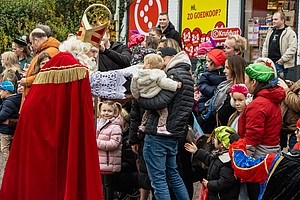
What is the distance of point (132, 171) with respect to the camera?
30.3ft

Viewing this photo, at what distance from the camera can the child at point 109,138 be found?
894cm

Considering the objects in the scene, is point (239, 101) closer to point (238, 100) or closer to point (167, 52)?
point (238, 100)

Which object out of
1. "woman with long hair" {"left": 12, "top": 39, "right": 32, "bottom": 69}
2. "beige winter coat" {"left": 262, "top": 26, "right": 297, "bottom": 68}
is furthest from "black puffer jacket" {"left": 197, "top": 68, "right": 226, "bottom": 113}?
"beige winter coat" {"left": 262, "top": 26, "right": 297, "bottom": 68}

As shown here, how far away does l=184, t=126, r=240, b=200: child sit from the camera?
7738mm

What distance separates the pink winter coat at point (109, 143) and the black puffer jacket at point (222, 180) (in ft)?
4.64

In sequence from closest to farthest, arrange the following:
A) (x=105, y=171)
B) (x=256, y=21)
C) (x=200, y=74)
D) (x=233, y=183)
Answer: (x=233, y=183) < (x=105, y=171) < (x=200, y=74) < (x=256, y=21)

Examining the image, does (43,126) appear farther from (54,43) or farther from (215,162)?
(54,43)

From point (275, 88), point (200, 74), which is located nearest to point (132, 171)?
point (200, 74)

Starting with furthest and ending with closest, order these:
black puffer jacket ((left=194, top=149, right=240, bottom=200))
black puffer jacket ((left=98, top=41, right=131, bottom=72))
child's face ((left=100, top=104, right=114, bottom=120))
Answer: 1. black puffer jacket ((left=98, top=41, right=131, bottom=72))
2. child's face ((left=100, top=104, right=114, bottom=120))
3. black puffer jacket ((left=194, top=149, right=240, bottom=200))

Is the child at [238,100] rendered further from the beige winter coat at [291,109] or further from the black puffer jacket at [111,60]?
the black puffer jacket at [111,60]

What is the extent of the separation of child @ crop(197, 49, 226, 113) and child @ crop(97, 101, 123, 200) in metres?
1.02

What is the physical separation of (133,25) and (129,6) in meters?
0.52

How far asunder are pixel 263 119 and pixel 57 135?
2.17m

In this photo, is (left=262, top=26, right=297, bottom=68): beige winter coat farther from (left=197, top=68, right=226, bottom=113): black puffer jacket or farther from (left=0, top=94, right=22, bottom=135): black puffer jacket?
(left=0, top=94, right=22, bottom=135): black puffer jacket
